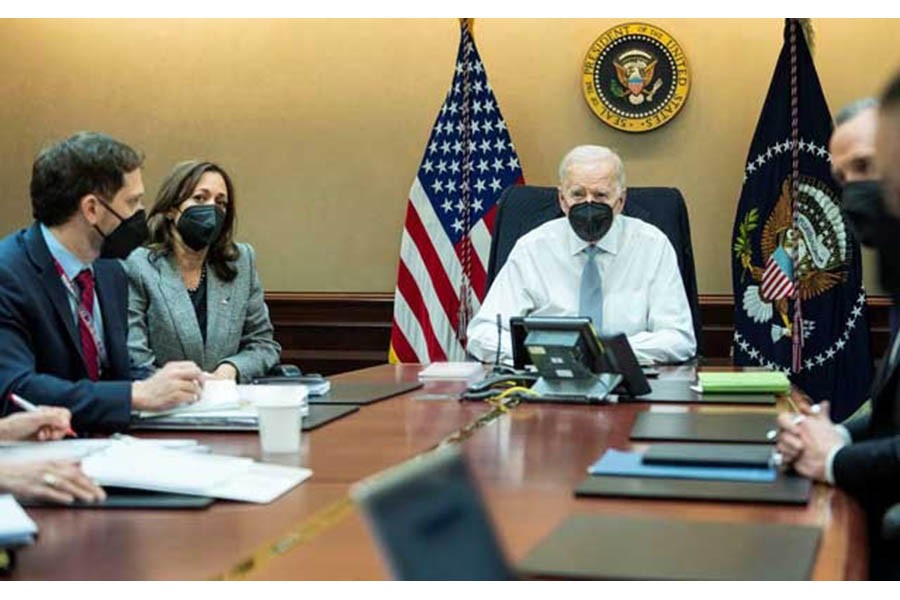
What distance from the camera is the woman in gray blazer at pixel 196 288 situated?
3.38 metres

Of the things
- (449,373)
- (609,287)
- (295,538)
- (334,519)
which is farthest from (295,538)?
(609,287)

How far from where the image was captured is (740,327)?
488 centimetres

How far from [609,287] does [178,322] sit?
1412 mm

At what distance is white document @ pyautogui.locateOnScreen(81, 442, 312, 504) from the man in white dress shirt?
1.87 m

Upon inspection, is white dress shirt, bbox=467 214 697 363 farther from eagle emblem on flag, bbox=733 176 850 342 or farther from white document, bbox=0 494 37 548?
white document, bbox=0 494 37 548

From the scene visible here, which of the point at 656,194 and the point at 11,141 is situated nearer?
the point at 656,194

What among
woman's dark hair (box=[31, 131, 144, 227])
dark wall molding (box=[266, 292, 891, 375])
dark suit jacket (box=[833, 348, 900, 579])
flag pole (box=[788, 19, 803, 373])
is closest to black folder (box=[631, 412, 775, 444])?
dark suit jacket (box=[833, 348, 900, 579])

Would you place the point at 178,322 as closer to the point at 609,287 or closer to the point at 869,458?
the point at 609,287

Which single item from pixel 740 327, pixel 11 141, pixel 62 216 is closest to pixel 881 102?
pixel 62 216

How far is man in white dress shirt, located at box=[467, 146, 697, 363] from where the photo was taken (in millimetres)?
3695

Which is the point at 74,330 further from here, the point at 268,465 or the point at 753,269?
the point at 753,269

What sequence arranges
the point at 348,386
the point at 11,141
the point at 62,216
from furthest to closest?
the point at 11,141 → the point at 348,386 → the point at 62,216

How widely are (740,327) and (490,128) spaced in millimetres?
1407

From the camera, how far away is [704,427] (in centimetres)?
218
